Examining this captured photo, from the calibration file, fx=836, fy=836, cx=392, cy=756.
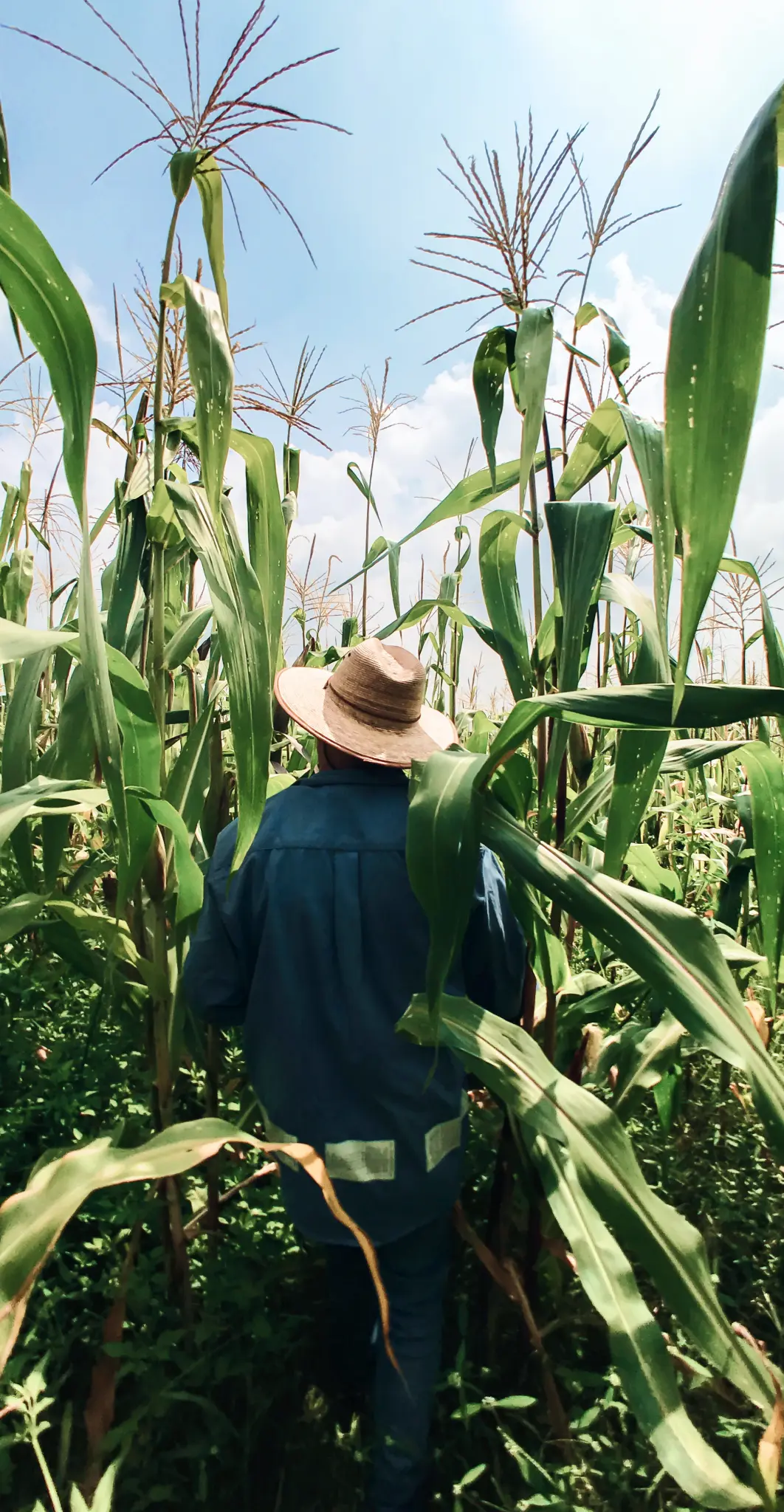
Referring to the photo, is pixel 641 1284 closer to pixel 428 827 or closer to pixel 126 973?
pixel 126 973

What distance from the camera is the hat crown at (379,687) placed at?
1.27 m

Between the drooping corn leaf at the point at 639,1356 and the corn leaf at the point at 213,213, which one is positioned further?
the corn leaf at the point at 213,213

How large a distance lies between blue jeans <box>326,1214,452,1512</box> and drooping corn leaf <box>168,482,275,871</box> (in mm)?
838

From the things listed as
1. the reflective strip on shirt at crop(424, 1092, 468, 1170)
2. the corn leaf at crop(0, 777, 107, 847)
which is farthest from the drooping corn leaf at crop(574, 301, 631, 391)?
the reflective strip on shirt at crop(424, 1092, 468, 1170)

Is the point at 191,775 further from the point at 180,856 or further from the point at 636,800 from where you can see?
the point at 636,800

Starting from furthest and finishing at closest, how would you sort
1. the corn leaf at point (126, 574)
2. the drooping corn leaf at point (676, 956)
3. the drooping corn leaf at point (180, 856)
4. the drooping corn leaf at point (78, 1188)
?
the corn leaf at point (126, 574) → the drooping corn leaf at point (180, 856) → the drooping corn leaf at point (676, 956) → the drooping corn leaf at point (78, 1188)

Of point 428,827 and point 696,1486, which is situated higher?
point 428,827

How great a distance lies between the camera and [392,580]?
4.95ft

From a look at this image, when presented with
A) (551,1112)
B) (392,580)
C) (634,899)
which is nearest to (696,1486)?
(551,1112)

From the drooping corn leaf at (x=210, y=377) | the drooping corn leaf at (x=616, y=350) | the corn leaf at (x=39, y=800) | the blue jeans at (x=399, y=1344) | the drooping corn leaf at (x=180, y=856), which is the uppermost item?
the drooping corn leaf at (x=616, y=350)

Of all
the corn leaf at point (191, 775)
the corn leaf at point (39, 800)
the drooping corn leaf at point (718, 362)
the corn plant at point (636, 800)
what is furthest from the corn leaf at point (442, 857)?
the corn leaf at point (191, 775)

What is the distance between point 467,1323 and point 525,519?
4.29 ft

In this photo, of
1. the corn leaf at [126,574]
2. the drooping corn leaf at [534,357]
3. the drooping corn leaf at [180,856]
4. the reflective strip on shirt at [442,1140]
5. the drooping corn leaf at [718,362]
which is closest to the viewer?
the drooping corn leaf at [718,362]

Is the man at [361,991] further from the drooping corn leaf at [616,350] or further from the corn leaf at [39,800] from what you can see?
the drooping corn leaf at [616,350]
